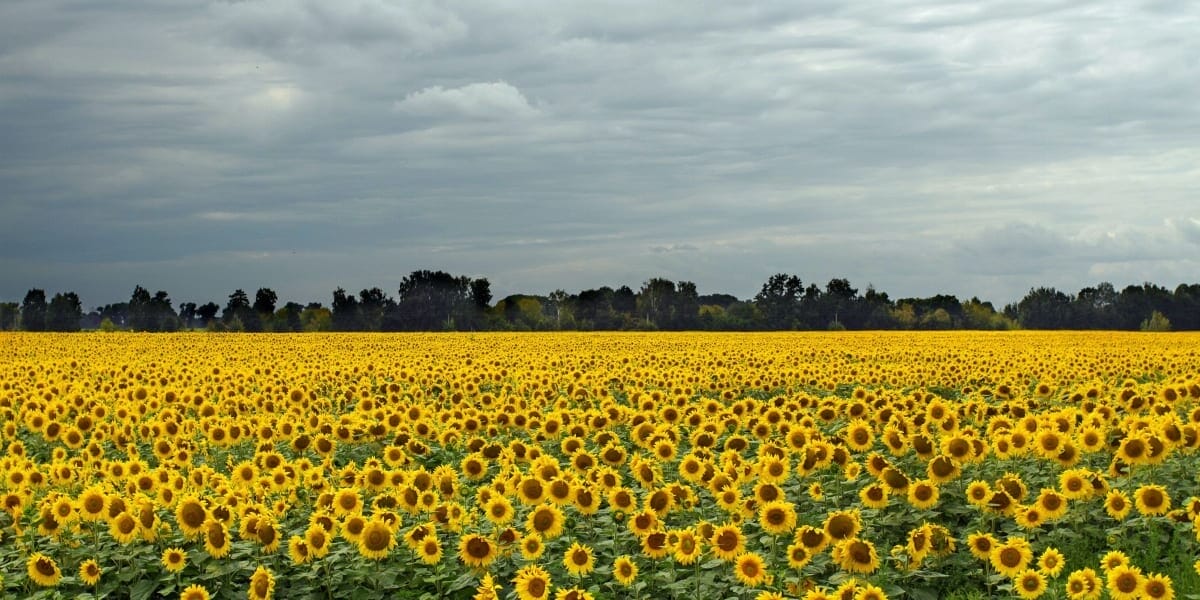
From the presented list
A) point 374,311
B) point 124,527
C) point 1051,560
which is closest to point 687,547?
point 1051,560

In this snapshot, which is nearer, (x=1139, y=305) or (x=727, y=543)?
(x=727, y=543)

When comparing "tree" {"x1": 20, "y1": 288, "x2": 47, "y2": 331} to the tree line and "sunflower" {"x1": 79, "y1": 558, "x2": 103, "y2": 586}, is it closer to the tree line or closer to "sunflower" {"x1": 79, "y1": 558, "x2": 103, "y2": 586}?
the tree line

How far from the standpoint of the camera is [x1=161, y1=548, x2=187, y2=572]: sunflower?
9.91 metres

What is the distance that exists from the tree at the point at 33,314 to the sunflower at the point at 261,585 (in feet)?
336

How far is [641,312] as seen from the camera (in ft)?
362

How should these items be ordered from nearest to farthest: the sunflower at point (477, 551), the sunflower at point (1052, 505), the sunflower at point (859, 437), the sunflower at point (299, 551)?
the sunflower at point (477, 551) < the sunflower at point (299, 551) < the sunflower at point (1052, 505) < the sunflower at point (859, 437)

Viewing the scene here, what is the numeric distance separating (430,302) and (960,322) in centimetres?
5581

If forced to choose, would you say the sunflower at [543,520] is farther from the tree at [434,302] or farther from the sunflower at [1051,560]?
the tree at [434,302]

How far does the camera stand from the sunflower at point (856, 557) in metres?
9.41

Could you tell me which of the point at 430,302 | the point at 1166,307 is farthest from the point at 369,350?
the point at 1166,307

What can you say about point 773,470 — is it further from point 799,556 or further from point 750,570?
point 750,570

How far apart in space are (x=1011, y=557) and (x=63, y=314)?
113 metres

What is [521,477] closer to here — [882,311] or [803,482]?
[803,482]

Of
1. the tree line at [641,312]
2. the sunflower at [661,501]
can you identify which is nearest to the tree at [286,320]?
the tree line at [641,312]
